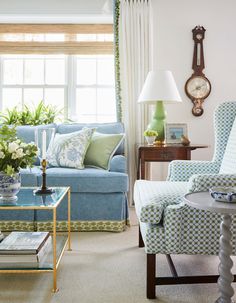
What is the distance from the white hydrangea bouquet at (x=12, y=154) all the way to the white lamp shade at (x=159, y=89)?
1679mm

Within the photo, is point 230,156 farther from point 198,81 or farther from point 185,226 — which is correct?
point 198,81

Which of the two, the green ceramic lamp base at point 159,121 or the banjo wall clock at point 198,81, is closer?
the green ceramic lamp base at point 159,121

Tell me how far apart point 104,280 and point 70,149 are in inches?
57.6

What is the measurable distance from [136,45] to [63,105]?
1140 millimetres

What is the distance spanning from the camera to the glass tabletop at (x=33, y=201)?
2.01 m

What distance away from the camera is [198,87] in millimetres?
4258

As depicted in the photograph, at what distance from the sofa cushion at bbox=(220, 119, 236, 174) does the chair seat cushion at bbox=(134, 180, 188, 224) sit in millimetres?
300

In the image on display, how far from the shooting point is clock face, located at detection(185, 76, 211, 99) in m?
4.25

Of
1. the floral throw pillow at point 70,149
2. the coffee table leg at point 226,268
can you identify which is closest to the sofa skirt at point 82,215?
the floral throw pillow at point 70,149

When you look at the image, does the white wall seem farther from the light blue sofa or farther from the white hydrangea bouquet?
the white hydrangea bouquet

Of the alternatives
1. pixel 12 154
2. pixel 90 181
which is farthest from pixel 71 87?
pixel 12 154

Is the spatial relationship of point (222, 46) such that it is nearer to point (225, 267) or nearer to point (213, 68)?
point (213, 68)

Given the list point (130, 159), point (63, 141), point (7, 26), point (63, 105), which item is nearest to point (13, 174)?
point (63, 141)

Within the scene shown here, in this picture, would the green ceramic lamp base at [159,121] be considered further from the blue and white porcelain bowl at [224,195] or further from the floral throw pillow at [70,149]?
the blue and white porcelain bowl at [224,195]
